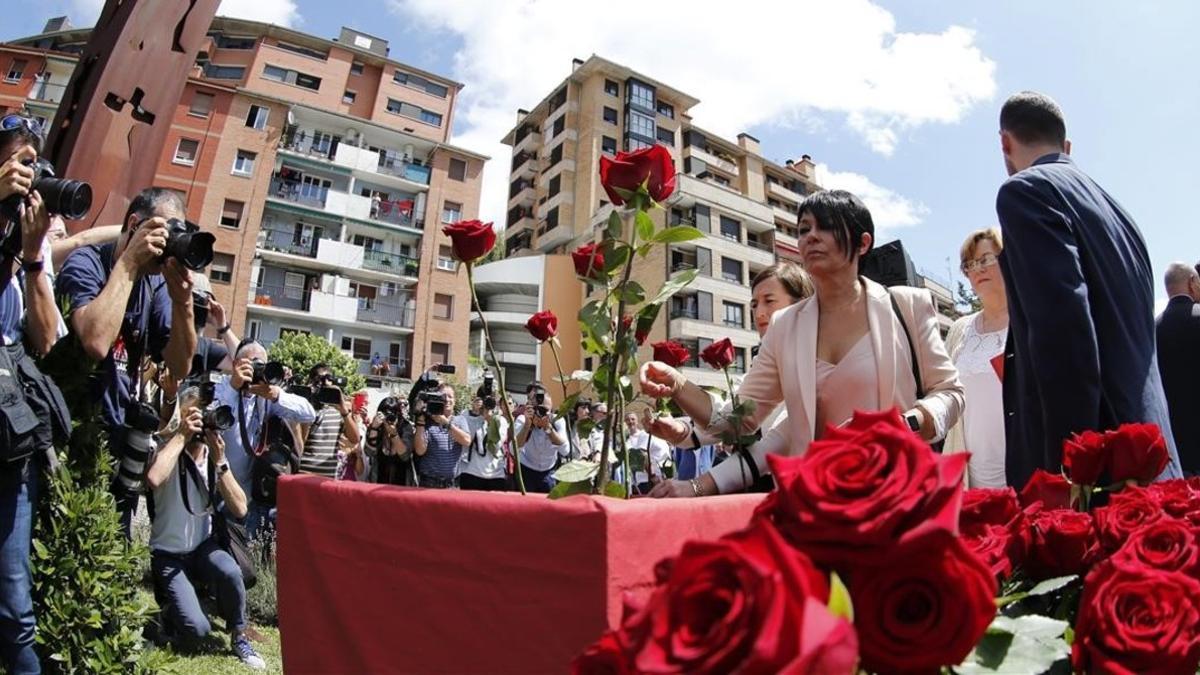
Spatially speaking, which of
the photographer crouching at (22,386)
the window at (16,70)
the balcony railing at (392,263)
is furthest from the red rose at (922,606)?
the window at (16,70)

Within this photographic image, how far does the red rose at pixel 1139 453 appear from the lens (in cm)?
111

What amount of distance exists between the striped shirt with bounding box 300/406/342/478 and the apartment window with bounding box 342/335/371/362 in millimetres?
29223

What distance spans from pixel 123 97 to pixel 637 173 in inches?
121

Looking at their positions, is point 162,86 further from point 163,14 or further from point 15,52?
point 15,52

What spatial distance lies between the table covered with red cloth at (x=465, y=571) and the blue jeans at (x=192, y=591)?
3340 mm

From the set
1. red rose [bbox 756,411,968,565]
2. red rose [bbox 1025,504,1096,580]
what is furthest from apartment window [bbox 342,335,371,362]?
red rose [bbox 756,411,968,565]

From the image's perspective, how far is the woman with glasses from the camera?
2750 millimetres

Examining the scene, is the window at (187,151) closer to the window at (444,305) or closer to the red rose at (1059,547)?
the window at (444,305)

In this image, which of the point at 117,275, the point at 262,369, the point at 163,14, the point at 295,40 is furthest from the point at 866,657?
the point at 295,40

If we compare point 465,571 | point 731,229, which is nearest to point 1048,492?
point 465,571

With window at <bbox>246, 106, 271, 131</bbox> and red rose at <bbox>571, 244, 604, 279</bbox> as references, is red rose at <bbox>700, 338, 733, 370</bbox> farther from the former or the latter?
window at <bbox>246, 106, 271, 131</bbox>

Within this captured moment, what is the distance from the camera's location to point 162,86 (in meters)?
3.55

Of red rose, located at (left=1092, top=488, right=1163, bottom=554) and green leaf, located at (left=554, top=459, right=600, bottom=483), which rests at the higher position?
green leaf, located at (left=554, top=459, right=600, bottom=483)

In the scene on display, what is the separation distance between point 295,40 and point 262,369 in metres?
38.7
